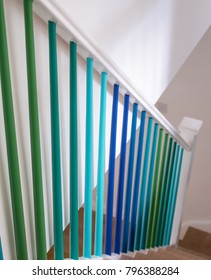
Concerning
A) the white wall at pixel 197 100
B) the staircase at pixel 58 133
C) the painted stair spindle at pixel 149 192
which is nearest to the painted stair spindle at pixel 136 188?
the staircase at pixel 58 133

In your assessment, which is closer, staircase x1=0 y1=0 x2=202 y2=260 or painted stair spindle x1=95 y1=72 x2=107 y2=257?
staircase x1=0 y1=0 x2=202 y2=260

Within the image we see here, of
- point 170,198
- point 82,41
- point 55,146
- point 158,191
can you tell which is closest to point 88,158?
point 55,146

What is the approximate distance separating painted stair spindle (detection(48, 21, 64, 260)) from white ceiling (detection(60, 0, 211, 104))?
0.11m

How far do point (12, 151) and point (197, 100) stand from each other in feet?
9.29

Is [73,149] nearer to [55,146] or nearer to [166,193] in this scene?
[55,146]

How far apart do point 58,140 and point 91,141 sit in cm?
23

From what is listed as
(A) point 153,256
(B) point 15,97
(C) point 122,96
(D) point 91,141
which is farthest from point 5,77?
(A) point 153,256

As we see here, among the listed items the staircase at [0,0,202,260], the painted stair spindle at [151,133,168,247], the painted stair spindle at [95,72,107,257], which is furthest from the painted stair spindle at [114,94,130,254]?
the painted stair spindle at [151,133,168,247]

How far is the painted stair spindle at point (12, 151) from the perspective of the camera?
37.8 inches

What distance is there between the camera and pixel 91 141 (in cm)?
144

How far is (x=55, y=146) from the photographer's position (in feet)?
4.06

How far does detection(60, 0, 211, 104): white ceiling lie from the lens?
1.38 meters

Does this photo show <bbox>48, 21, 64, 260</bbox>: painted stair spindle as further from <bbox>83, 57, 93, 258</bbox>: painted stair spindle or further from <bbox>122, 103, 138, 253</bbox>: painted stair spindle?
<bbox>122, 103, 138, 253</bbox>: painted stair spindle
